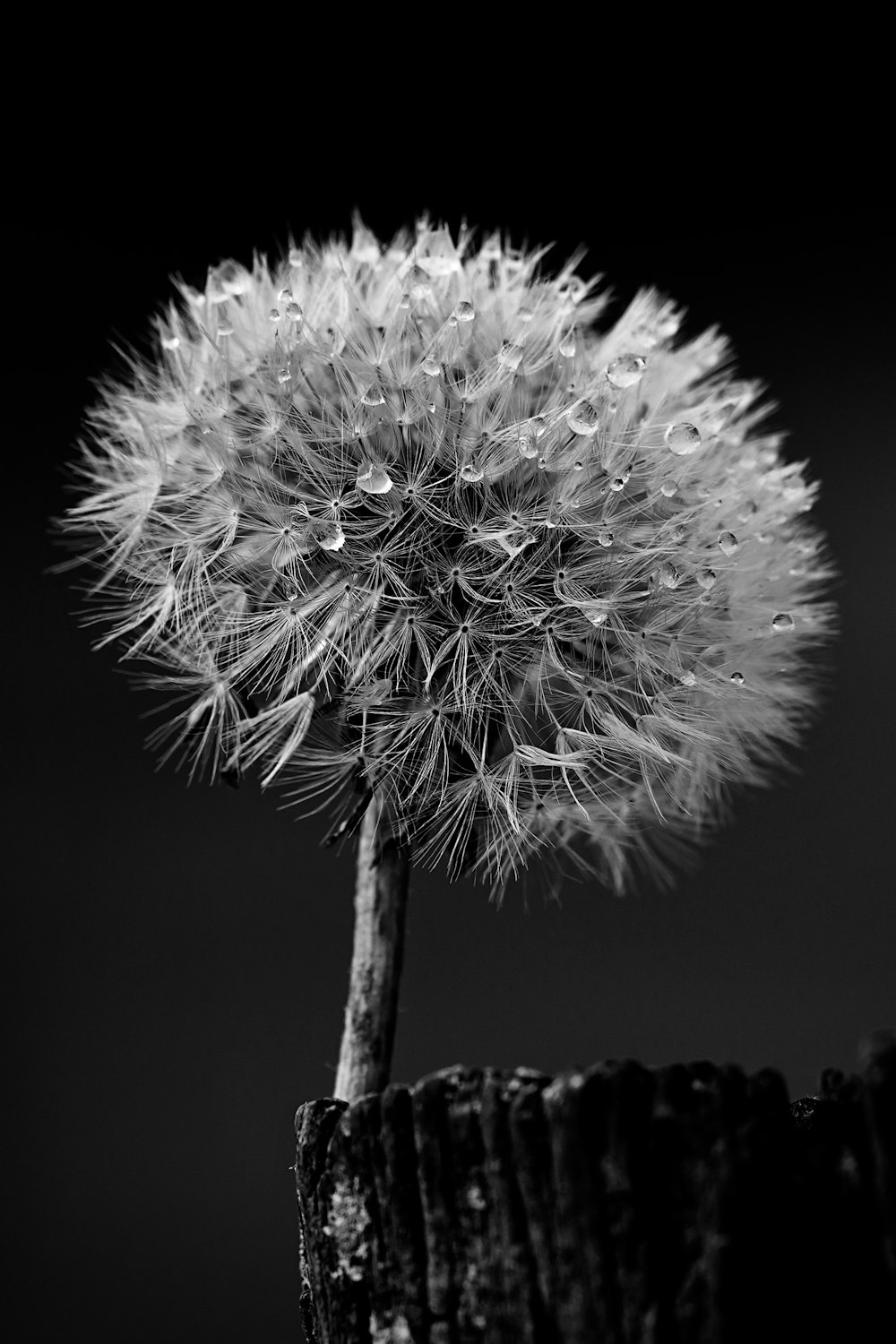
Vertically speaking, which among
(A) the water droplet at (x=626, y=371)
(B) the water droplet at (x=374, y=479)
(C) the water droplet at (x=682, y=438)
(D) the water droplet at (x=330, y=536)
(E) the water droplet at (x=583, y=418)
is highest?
(A) the water droplet at (x=626, y=371)

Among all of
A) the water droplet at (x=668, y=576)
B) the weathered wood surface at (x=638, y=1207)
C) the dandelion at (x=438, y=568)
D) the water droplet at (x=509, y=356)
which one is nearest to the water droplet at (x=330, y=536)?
the dandelion at (x=438, y=568)

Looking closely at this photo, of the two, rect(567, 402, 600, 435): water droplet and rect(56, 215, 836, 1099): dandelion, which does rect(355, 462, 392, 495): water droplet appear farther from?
rect(567, 402, 600, 435): water droplet

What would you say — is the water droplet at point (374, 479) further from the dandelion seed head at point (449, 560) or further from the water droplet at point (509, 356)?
the water droplet at point (509, 356)

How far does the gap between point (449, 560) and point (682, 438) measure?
0.36 metres

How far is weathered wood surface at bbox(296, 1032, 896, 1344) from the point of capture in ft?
3.39

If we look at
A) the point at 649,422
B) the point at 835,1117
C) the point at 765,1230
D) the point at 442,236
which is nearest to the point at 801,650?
the point at 649,422

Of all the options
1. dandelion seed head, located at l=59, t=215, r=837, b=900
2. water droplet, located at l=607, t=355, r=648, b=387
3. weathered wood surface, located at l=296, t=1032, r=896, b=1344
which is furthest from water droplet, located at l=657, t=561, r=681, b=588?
weathered wood surface, located at l=296, t=1032, r=896, b=1344

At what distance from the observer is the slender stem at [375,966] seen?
1.73 metres

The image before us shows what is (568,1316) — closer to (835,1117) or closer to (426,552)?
(835,1117)

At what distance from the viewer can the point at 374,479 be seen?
1.55m

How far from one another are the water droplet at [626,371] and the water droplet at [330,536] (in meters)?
0.44

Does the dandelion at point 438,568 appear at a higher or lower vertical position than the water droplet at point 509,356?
lower

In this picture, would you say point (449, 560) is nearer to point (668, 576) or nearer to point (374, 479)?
point (374, 479)

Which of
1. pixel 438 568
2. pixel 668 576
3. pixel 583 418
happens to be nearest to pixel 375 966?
pixel 438 568
